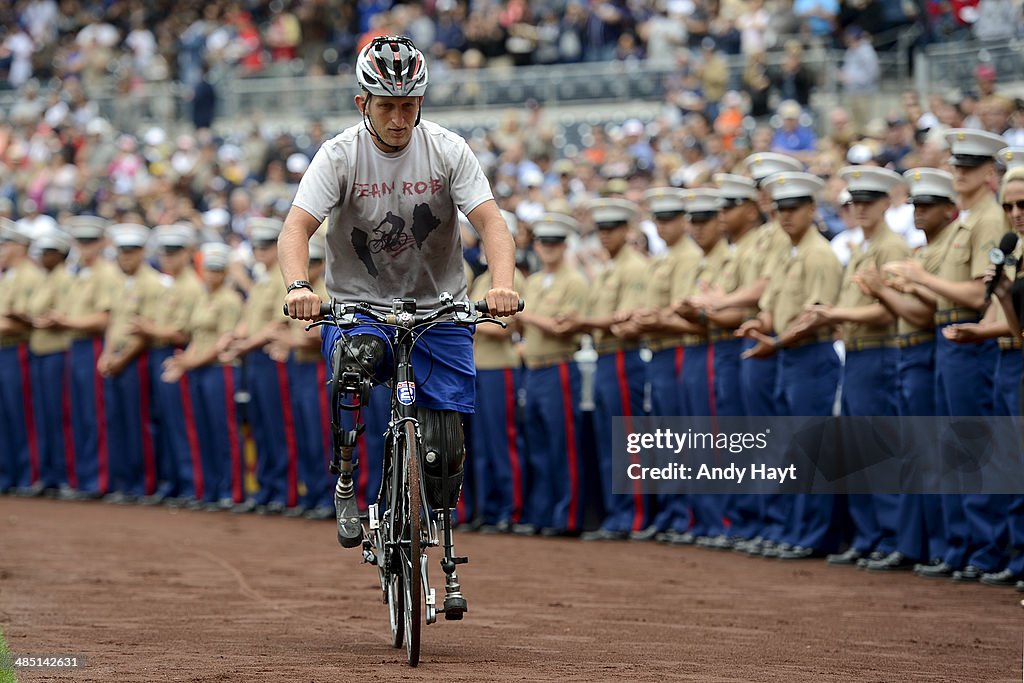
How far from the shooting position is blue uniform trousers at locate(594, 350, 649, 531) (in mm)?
14148

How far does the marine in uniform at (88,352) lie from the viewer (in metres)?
18.1

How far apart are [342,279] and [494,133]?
16593 millimetres


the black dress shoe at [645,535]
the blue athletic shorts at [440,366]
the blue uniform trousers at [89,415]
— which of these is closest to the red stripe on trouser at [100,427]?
the blue uniform trousers at [89,415]

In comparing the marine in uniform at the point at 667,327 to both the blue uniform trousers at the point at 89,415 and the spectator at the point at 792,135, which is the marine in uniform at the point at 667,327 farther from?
the blue uniform trousers at the point at 89,415

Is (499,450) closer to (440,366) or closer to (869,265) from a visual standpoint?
(869,265)

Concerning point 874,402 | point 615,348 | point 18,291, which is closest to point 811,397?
point 874,402

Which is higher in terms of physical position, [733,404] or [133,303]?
[133,303]

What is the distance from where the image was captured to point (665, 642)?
8633mm

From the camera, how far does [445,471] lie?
8047mm

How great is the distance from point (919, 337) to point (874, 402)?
0.62 meters

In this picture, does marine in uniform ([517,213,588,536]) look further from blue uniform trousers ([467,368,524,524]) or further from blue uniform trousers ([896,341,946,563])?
blue uniform trousers ([896,341,946,563])

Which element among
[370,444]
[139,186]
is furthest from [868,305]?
[139,186]

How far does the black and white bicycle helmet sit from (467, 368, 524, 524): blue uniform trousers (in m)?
7.17
